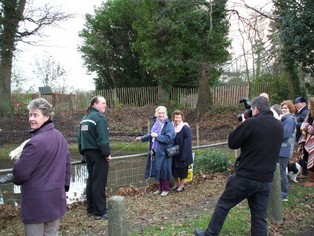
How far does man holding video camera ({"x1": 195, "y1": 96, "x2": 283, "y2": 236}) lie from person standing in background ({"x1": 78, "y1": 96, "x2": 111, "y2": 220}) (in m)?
2.13

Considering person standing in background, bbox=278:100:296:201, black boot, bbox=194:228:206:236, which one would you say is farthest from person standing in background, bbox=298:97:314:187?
black boot, bbox=194:228:206:236

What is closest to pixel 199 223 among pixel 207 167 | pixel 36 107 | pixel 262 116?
pixel 262 116

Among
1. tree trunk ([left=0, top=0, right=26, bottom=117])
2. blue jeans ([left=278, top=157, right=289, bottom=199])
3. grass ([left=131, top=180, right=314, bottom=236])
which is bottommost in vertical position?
grass ([left=131, top=180, right=314, bottom=236])

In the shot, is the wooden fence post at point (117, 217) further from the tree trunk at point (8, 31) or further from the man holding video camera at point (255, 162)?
the tree trunk at point (8, 31)

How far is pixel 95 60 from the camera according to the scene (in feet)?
127

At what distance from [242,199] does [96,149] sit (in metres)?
2.53

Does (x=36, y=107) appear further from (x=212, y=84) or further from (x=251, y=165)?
(x=212, y=84)

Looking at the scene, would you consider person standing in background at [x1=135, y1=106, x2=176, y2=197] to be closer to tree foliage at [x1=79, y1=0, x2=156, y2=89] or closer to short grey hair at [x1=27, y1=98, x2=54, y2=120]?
short grey hair at [x1=27, y1=98, x2=54, y2=120]

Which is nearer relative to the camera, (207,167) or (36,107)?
(36,107)

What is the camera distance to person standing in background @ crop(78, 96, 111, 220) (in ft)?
21.3

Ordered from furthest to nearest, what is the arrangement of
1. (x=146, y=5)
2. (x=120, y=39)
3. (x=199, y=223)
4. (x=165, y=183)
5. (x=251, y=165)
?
(x=120, y=39) → (x=146, y=5) → (x=165, y=183) → (x=199, y=223) → (x=251, y=165)

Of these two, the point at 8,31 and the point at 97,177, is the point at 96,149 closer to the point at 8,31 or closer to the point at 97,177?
the point at 97,177

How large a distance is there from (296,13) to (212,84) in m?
15.3

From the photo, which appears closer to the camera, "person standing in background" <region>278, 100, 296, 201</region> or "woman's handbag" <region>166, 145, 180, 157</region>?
"person standing in background" <region>278, 100, 296, 201</region>
